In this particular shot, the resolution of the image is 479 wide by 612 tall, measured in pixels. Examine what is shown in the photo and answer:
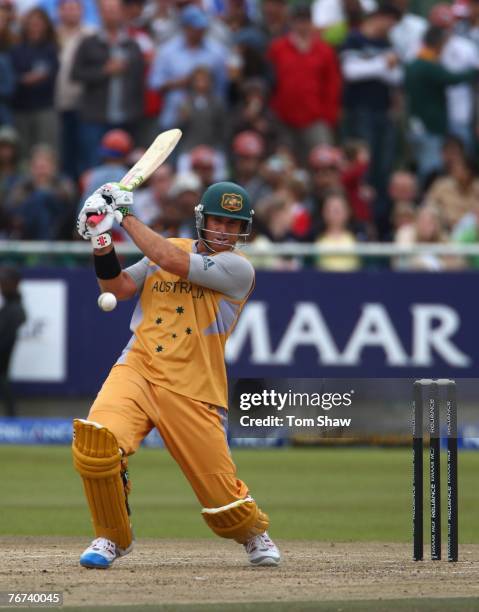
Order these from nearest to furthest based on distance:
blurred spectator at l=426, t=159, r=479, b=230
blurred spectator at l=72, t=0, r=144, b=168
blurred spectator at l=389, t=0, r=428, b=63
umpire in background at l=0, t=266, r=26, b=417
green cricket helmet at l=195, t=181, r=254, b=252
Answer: green cricket helmet at l=195, t=181, r=254, b=252
umpire in background at l=0, t=266, r=26, b=417
blurred spectator at l=426, t=159, r=479, b=230
blurred spectator at l=72, t=0, r=144, b=168
blurred spectator at l=389, t=0, r=428, b=63

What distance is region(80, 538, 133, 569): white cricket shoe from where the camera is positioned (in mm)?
7602

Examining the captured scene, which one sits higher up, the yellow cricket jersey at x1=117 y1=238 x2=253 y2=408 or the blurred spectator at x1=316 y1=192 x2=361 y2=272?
the blurred spectator at x1=316 y1=192 x2=361 y2=272

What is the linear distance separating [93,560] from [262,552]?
94 centimetres

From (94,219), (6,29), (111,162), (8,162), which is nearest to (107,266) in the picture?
(94,219)

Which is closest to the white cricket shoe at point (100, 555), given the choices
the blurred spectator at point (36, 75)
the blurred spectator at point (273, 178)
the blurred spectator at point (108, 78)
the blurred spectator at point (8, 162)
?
the blurred spectator at point (273, 178)

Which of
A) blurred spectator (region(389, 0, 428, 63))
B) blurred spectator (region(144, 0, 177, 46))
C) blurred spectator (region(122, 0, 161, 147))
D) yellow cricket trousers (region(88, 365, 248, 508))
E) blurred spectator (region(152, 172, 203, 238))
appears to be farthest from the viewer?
blurred spectator (region(389, 0, 428, 63))

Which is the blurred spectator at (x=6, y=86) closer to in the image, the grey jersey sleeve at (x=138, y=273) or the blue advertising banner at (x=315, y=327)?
the blue advertising banner at (x=315, y=327)

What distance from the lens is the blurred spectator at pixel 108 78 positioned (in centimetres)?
1698

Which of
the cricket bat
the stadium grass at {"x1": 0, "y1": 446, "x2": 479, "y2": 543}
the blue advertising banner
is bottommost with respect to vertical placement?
the stadium grass at {"x1": 0, "y1": 446, "x2": 479, "y2": 543}

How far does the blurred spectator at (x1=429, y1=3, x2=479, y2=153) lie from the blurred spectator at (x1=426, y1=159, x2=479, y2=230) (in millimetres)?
1081

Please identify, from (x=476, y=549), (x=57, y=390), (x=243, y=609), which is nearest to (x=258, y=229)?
(x=57, y=390)

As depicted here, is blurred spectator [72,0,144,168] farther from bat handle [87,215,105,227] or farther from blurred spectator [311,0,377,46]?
bat handle [87,215,105,227]

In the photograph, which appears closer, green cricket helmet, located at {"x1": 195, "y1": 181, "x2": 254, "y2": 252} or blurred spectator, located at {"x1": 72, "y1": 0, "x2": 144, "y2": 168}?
green cricket helmet, located at {"x1": 195, "y1": 181, "x2": 254, "y2": 252}

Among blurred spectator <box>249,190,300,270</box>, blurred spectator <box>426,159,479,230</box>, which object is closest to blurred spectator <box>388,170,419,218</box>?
blurred spectator <box>426,159,479,230</box>
